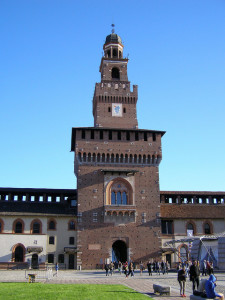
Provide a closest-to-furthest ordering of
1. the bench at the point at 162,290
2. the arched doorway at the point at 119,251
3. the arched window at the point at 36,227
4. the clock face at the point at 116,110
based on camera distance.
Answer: the bench at the point at 162,290 < the arched doorway at the point at 119,251 < the arched window at the point at 36,227 < the clock face at the point at 116,110

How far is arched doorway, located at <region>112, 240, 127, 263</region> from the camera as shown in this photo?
50.2 metres

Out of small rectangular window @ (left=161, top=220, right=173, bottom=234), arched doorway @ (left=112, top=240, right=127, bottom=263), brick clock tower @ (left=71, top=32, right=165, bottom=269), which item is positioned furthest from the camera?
small rectangular window @ (left=161, top=220, right=173, bottom=234)

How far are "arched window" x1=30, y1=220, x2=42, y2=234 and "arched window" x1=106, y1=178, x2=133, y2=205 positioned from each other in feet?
33.6

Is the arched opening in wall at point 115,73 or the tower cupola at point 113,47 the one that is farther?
the tower cupola at point 113,47

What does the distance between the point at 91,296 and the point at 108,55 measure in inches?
2018

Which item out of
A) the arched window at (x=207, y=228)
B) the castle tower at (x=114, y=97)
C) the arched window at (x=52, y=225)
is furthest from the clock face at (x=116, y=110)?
the arched window at (x=207, y=228)

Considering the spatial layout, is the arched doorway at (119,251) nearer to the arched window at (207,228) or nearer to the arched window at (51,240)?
the arched window at (51,240)

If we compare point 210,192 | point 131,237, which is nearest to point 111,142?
point 131,237

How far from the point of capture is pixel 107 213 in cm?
5016

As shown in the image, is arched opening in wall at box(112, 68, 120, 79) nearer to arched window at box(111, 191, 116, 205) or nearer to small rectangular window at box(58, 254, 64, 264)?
arched window at box(111, 191, 116, 205)

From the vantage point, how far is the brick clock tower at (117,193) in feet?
163

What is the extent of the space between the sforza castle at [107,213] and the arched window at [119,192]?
14 centimetres

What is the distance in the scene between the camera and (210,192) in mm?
57875

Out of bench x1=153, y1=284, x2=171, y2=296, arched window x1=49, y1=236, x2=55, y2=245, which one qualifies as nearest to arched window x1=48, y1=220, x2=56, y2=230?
arched window x1=49, y1=236, x2=55, y2=245
